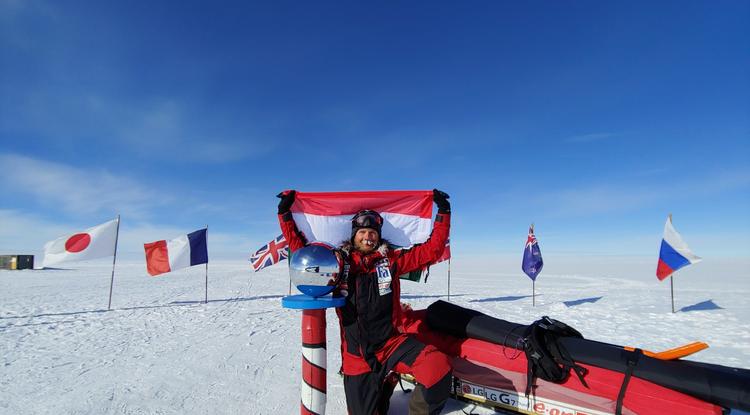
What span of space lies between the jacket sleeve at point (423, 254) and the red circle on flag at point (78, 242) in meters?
11.4

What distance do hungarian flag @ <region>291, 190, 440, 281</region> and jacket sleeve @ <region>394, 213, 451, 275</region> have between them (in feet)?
2.36

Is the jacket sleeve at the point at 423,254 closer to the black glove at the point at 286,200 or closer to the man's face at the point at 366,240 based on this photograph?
the man's face at the point at 366,240

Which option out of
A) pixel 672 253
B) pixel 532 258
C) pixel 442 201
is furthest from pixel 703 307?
pixel 442 201

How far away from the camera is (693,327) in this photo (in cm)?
789

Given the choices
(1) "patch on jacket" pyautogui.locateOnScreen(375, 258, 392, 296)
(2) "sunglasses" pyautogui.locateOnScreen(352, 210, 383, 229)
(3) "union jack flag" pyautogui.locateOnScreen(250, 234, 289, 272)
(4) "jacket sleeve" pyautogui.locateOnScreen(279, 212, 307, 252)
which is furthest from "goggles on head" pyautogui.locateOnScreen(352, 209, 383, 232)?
(3) "union jack flag" pyautogui.locateOnScreen(250, 234, 289, 272)

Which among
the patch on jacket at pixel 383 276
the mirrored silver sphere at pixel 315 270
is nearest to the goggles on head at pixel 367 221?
the patch on jacket at pixel 383 276

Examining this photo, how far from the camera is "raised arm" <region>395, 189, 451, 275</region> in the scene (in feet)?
10.9

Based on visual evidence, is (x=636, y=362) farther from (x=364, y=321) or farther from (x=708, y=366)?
(x=364, y=321)

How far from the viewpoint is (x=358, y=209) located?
4301mm

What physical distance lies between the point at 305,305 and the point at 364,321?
29.0 inches

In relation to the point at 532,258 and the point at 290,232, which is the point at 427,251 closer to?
the point at 290,232

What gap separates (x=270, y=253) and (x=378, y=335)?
10949mm

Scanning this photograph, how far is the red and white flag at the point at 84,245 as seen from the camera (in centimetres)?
991

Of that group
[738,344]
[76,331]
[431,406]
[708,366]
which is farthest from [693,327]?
[76,331]
